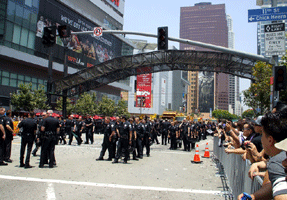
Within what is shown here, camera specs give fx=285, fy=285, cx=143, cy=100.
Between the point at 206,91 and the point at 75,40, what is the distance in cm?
14474

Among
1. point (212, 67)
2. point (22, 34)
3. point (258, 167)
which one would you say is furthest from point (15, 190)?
point (22, 34)

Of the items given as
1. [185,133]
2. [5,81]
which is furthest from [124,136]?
[5,81]

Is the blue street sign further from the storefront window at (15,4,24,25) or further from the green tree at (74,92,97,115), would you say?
the green tree at (74,92,97,115)

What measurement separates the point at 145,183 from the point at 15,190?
3322 mm

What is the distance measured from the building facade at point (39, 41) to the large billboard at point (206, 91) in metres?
124

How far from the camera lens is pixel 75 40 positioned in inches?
2331

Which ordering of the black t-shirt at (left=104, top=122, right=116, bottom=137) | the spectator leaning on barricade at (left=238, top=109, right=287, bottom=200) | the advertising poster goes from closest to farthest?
the spectator leaning on barricade at (left=238, top=109, right=287, bottom=200) → the black t-shirt at (left=104, top=122, right=116, bottom=137) → the advertising poster

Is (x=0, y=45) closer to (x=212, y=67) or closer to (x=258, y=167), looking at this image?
(x=212, y=67)

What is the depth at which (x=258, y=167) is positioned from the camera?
342cm

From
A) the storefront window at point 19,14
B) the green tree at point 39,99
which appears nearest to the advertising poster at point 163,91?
the storefront window at point 19,14

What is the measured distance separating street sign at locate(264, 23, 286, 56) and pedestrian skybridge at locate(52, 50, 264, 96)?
504 inches

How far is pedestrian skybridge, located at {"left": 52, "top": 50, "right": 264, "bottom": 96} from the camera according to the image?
24947 millimetres

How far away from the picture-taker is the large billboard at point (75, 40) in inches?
1967

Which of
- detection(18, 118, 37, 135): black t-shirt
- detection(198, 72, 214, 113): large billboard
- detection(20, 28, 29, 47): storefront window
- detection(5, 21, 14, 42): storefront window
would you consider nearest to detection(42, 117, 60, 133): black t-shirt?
detection(18, 118, 37, 135): black t-shirt
